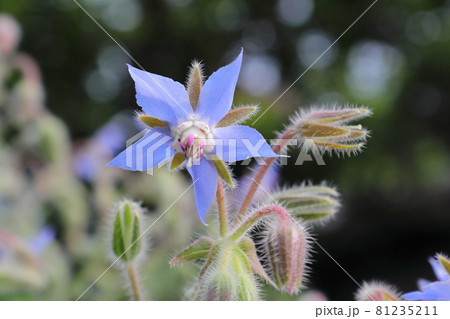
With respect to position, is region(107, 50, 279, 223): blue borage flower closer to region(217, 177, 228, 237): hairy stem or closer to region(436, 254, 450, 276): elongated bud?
region(217, 177, 228, 237): hairy stem

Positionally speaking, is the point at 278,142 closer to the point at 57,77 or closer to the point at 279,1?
the point at 279,1

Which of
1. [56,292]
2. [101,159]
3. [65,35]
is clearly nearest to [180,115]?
[56,292]

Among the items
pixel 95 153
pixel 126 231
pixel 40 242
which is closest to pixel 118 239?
pixel 126 231

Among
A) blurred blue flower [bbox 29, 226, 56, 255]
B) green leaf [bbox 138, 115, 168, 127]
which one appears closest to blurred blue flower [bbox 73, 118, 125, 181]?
blurred blue flower [bbox 29, 226, 56, 255]

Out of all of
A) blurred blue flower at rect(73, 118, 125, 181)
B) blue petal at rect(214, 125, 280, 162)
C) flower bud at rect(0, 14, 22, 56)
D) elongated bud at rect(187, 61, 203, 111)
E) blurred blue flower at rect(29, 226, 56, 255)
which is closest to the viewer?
blue petal at rect(214, 125, 280, 162)

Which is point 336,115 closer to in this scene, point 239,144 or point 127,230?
point 239,144

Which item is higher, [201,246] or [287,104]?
[287,104]
